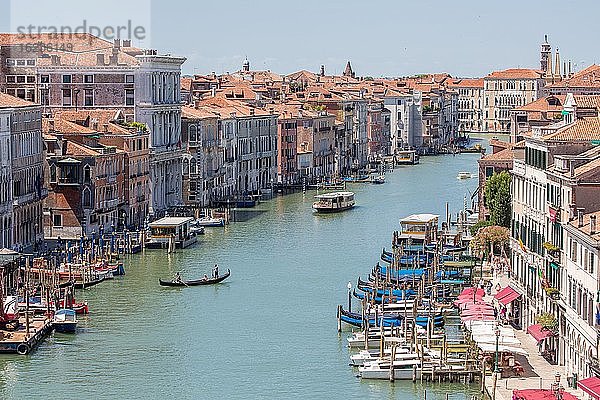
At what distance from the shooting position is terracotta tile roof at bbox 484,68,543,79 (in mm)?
93606

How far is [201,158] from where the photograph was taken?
44031 millimetres

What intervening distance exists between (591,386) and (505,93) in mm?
81368

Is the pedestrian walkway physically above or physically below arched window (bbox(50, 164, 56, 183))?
below

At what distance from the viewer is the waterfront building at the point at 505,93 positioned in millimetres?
93688

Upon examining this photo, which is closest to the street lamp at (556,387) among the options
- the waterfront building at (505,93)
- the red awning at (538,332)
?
the red awning at (538,332)

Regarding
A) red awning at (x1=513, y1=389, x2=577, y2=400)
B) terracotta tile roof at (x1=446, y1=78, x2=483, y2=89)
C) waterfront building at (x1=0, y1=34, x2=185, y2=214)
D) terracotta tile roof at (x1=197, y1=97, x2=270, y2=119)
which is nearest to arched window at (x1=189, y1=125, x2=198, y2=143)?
waterfront building at (x1=0, y1=34, x2=185, y2=214)

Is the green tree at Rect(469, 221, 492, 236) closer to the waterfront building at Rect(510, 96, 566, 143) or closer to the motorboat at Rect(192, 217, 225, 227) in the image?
the motorboat at Rect(192, 217, 225, 227)

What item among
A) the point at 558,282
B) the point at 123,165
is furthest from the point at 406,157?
the point at 558,282

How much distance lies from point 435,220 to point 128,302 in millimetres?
11229

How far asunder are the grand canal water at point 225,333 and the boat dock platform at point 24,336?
155mm

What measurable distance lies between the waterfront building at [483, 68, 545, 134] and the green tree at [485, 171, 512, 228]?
63.2 meters

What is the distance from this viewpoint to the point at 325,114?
60500 mm

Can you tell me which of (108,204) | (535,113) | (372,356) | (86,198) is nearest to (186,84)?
(535,113)

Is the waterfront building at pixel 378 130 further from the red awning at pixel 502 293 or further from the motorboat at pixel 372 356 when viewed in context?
the motorboat at pixel 372 356
